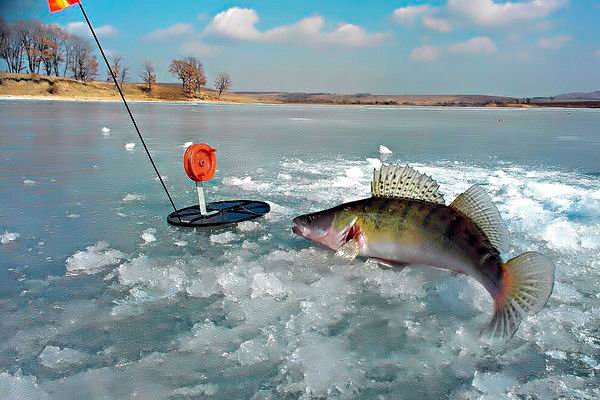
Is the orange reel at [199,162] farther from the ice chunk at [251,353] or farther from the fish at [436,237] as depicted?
the ice chunk at [251,353]

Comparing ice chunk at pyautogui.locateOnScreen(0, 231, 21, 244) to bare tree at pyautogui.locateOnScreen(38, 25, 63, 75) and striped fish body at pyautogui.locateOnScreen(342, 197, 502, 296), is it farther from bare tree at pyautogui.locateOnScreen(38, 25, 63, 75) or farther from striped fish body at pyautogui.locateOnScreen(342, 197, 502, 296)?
bare tree at pyautogui.locateOnScreen(38, 25, 63, 75)

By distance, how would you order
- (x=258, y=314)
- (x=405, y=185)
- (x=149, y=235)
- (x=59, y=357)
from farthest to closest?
(x=149, y=235) → (x=405, y=185) → (x=258, y=314) → (x=59, y=357)

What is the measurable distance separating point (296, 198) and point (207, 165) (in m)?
1.62

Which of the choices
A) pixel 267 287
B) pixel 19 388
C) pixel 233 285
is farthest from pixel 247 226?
pixel 19 388

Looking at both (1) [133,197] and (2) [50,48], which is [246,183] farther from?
(2) [50,48]

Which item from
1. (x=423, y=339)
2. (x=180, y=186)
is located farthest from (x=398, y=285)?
(x=180, y=186)

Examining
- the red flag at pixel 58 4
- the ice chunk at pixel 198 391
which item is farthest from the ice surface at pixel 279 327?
the red flag at pixel 58 4

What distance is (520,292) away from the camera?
2.37 metres

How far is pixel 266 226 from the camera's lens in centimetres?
485

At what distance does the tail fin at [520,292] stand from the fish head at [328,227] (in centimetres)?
143

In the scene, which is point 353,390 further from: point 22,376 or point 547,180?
point 547,180

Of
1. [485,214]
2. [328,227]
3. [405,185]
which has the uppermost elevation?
[405,185]

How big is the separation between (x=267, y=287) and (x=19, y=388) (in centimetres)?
157

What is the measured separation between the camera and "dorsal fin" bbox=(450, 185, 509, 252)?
304cm
